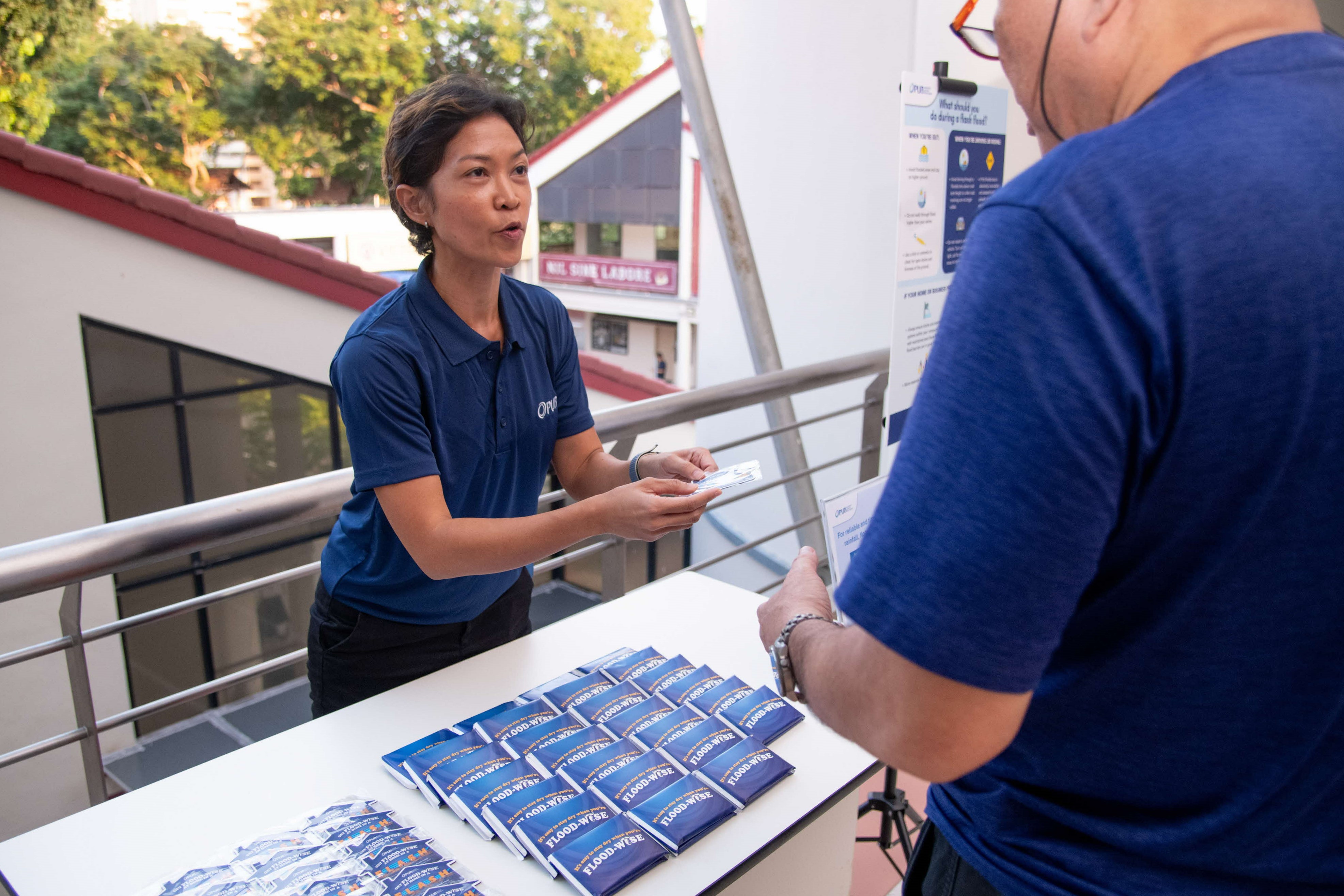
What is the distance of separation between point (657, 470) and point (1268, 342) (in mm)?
1129

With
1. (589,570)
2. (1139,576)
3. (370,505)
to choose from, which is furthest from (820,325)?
(589,570)

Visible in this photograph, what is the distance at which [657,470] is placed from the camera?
1586mm

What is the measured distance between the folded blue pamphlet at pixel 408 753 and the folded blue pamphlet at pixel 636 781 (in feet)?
0.74

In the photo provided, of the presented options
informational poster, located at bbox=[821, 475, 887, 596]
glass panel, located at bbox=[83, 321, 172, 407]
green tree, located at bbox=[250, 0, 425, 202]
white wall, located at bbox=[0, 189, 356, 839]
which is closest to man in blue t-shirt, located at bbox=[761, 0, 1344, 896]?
informational poster, located at bbox=[821, 475, 887, 596]

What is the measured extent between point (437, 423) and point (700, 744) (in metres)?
0.59

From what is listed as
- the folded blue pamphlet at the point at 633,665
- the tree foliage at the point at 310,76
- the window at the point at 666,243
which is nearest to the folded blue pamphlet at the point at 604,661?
the folded blue pamphlet at the point at 633,665

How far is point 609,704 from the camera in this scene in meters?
1.29

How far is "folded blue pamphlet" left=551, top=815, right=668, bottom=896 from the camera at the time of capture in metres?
0.99

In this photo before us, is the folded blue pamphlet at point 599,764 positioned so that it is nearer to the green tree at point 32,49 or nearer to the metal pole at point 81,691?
the metal pole at point 81,691

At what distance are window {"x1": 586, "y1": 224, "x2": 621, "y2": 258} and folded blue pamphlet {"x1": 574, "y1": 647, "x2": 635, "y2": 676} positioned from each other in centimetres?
2558

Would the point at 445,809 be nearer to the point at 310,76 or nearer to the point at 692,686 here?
the point at 692,686

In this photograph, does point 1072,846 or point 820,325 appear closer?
point 1072,846

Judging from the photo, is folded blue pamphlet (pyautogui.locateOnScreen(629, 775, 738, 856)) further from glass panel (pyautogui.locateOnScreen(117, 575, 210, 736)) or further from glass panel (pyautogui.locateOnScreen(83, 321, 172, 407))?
glass panel (pyautogui.locateOnScreen(117, 575, 210, 736))

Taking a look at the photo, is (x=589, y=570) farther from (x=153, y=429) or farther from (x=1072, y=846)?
(x=1072, y=846)
